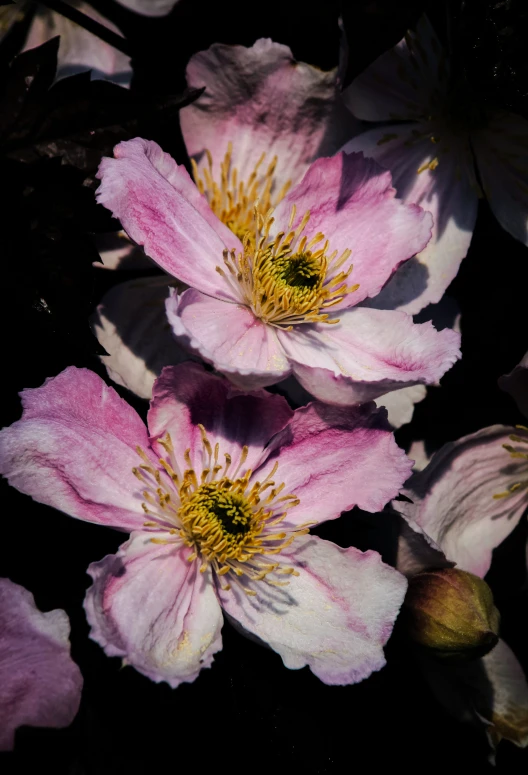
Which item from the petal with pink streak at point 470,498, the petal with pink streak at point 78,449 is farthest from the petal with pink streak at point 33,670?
the petal with pink streak at point 470,498

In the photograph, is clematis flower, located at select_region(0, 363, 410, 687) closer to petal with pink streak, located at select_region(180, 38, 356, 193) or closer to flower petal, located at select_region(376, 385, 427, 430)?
flower petal, located at select_region(376, 385, 427, 430)

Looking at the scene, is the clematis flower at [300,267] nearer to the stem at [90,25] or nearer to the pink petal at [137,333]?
the pink petal at [137,333]

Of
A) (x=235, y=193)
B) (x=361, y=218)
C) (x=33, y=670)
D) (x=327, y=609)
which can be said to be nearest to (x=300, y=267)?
(x=361, y=218)

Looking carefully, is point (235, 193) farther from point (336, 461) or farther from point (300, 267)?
point (336, 461)

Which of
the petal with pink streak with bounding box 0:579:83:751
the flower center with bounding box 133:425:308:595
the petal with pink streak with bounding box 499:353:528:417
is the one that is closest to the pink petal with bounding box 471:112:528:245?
the petal with pink streak with bounding box 499:353:528:417

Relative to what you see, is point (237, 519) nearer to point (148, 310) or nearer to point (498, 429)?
point (148, 310)

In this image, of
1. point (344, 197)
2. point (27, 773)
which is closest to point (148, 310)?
point (344, 197)
